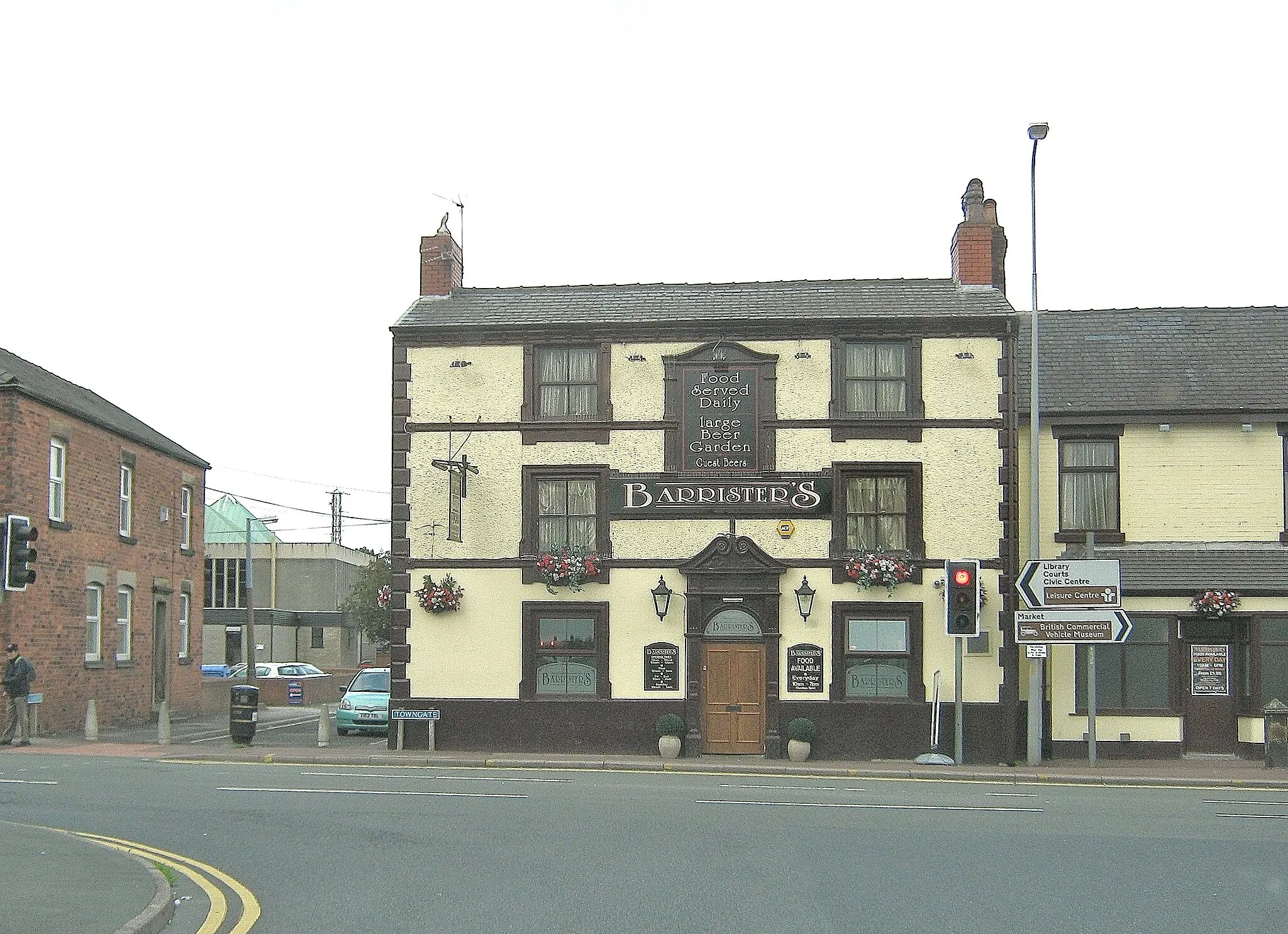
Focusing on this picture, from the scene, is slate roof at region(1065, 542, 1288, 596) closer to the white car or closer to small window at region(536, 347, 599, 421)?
small window at region(536, 347, 599, 421)

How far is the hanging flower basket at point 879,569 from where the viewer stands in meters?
25.7

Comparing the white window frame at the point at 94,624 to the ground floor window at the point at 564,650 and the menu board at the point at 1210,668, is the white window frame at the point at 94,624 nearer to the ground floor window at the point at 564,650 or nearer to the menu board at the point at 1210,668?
the ground floor window at the point at 564,650

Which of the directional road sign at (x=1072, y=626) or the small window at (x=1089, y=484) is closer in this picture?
the directional road sign at (x=1072, y=626)

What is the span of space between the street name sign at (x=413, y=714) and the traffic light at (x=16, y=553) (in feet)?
35.8

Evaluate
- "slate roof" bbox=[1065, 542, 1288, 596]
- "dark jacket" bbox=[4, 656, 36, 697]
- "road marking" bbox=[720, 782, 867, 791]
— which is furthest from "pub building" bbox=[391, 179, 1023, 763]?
"dark jacket" bbox=[4, 656, 36, 697]

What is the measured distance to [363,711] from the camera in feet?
99.9

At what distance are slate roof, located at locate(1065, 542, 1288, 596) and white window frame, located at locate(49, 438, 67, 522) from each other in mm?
20652

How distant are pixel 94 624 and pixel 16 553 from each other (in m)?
17.5

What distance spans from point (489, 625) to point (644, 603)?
2924mm

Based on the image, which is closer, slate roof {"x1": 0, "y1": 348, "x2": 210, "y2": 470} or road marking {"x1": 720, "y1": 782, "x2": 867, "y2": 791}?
road marking {"x1": 720, "y1": 782, "x2": 867, "y2": 791}

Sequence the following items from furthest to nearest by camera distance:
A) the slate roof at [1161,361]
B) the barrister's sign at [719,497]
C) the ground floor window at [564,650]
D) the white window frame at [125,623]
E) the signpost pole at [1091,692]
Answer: the white window frame at [125,623]
the slate roof at [1161,361]
the ground floor window at [564,650]
the barrister's sign at [719,497]
the signpost pole at [1091,692]

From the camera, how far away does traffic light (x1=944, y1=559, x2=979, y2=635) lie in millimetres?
24391

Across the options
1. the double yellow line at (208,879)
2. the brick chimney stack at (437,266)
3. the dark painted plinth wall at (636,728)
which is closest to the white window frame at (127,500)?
the brick chimney stack at (437,266)

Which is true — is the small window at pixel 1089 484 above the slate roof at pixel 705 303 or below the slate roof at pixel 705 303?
below
